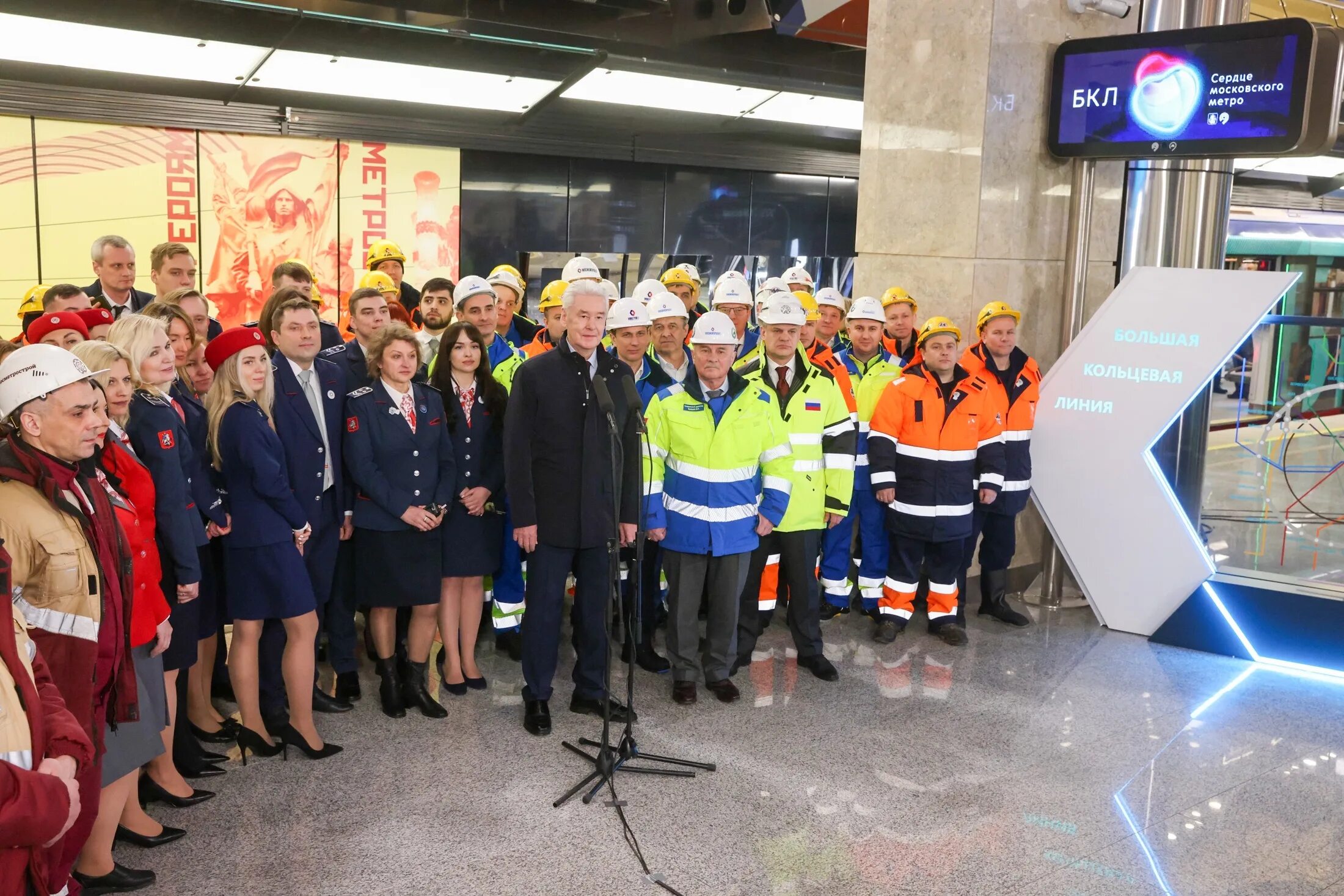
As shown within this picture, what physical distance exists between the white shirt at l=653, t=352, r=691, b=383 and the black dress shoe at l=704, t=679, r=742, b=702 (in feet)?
4.71

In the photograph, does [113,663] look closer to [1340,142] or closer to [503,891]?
[503,891]

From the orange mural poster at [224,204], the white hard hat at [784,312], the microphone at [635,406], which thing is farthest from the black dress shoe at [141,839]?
the orange mural poster at [224,204]

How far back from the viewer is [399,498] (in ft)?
14.9

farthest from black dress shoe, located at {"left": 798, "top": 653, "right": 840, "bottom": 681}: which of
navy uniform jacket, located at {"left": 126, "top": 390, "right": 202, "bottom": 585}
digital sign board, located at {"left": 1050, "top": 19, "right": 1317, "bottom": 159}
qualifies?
digital sign board, located at {"left": 1050, "top": 19, "right": 1317, "bottom": 159}

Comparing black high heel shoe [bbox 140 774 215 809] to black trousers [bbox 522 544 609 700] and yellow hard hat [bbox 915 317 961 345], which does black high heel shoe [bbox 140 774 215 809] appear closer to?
black trousers [bbox 522 544 609 700]

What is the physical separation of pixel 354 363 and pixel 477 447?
646 millimetres

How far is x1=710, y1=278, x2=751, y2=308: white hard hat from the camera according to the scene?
241 inches

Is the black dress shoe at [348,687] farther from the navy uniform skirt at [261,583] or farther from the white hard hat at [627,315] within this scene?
the white hard hat at [627,315]

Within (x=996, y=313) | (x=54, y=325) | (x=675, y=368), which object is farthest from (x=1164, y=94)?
(x=54, y=325)

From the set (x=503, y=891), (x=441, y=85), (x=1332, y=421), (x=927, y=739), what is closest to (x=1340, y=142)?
(x=1332, y=421)

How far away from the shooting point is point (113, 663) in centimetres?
291

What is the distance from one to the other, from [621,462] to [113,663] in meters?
1.79

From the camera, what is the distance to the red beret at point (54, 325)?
384cm

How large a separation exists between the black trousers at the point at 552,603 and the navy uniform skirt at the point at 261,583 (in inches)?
37.0
